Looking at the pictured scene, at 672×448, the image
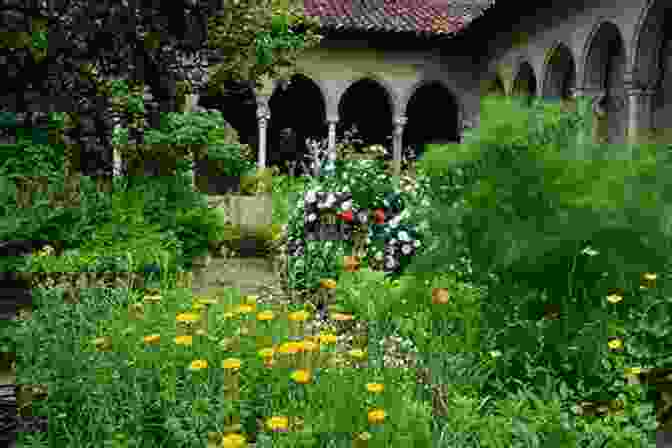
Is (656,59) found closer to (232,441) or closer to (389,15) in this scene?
(389,15)

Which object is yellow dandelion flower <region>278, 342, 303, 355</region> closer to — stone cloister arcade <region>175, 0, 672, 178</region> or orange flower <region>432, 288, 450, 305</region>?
Answer: orange flower <region>432, 288, 450, 305</region>

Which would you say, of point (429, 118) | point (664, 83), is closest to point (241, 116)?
point (429, 118)

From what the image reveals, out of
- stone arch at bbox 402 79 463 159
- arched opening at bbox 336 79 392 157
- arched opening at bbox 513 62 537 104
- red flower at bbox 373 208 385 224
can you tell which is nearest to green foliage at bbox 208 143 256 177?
red flower at bbox 373 208 385 224

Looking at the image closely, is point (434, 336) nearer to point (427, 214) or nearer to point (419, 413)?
point (427, 214)

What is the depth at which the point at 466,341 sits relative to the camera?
3350 mm

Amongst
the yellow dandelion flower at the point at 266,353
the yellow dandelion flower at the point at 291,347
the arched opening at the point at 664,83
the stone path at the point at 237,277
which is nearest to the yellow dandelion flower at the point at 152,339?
the yellow dandelion flower at the point at 266,353

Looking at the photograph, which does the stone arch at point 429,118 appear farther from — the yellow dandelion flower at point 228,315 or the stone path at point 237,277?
the yellow dandelion flower at point 228,315

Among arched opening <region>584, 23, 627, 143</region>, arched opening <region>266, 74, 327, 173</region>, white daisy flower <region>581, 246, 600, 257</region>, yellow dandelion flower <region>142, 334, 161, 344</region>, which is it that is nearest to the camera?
white daisy flower <region>581, 246, 600, 257</region>

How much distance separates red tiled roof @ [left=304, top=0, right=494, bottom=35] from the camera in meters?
16.3

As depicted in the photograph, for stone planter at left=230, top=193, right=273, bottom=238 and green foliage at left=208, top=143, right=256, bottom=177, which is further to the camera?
stone planter at left=230, top=193, right=273, bottom=238

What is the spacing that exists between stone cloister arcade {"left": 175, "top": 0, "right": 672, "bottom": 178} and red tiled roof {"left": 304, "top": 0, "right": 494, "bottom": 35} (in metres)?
1.20

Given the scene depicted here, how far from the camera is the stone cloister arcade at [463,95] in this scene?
11383 millimetres

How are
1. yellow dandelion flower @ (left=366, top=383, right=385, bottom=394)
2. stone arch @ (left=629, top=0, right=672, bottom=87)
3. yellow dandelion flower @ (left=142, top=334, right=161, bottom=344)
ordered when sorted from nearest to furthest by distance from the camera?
yellow dandelion flower @ (left=366, top=383, right=385, bottom=394) < yellow dandelion flower @ (left=142, top=334, right=161, bottom=344) < stone arch @ (left=629, top=0, right=672, bottom=87)

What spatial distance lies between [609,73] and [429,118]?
23.5 ft
